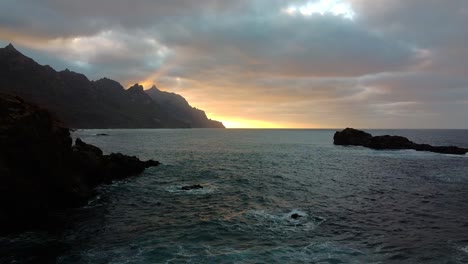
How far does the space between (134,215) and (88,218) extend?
4276mm

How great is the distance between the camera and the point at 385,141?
131750 millimetres

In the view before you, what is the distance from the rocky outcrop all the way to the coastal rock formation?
360 feet

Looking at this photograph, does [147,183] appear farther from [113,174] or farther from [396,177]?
[396,177]

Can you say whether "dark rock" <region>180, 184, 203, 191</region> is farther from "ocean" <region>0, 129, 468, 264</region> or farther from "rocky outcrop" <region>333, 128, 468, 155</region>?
"rocky outcrop" <region>333, 128, 468, 155</region>

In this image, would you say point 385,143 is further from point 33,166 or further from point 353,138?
point 33,166

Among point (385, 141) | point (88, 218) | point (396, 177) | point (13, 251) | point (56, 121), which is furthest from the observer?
point (385, 141)

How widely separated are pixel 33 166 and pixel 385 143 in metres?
127

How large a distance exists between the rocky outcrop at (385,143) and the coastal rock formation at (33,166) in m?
110

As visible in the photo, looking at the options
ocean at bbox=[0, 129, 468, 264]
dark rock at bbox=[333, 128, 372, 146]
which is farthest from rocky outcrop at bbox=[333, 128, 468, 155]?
ocean at bbox=[0, 129, 468, 264]

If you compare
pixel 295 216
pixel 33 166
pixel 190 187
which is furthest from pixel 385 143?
pixel 33 166

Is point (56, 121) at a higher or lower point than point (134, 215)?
higher

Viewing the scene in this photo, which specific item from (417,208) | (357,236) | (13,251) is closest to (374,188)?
(417,208)

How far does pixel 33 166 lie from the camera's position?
3203 cm

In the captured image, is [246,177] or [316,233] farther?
[246,177]
